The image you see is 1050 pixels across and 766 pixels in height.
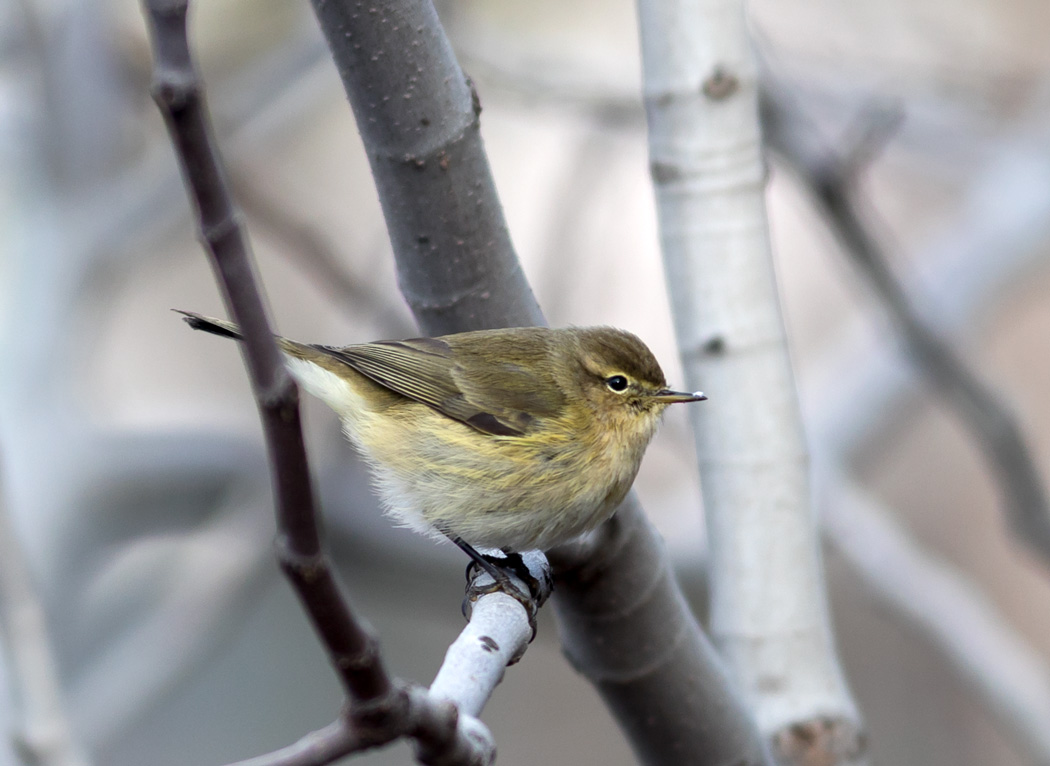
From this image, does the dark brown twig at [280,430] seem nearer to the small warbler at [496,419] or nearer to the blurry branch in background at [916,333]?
the small warbler at [496,419]

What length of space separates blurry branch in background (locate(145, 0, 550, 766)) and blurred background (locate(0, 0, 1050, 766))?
256cm

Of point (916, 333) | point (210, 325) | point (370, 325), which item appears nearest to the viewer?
point (210, 325)

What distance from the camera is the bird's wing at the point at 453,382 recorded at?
2883mm

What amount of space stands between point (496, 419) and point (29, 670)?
127 cm

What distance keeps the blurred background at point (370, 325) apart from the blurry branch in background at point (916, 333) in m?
0.18

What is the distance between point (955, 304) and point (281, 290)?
4.75 meters

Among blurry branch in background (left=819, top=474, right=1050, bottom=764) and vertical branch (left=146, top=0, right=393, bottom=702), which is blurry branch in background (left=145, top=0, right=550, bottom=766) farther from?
blurry branch in background (left=819, top=474, right=1050, bottom=764)

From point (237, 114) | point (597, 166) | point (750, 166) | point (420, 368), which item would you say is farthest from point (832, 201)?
point (237, 114)

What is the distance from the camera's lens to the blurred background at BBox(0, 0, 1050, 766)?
4.99 meters

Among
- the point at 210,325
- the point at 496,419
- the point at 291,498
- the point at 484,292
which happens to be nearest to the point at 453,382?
the point at 496,419

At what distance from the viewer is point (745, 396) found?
262 centimetres

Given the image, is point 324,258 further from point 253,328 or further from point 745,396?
point 253,328

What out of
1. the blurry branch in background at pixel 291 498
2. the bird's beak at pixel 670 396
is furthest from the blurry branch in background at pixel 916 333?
the blurry branch in background at pixel 291 498

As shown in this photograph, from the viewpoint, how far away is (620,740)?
7.65 meters
